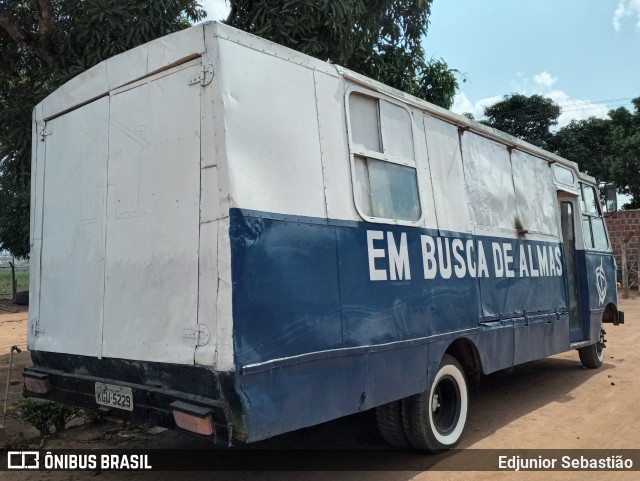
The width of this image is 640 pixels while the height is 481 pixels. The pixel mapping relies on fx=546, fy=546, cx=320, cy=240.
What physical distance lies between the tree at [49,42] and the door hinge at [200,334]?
13.2ft

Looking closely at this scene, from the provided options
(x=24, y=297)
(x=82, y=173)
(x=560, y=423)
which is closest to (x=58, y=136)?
(x=82, y=173)

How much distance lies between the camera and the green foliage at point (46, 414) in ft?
15.8

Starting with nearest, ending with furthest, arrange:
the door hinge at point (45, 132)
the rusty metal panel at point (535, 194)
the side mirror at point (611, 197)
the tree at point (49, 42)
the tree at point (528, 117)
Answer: the door hinge at point (45, 132) < the tree at point (49, 42) < the rusty metal panel at point (535, 194) < the side mirror at point (611, 197) < the tree at point (528, 117)

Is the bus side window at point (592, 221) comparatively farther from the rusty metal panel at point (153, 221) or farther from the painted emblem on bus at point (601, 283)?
the rusty metal panel at point (153, 221)

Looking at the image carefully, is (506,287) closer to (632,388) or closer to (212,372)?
(632,388)

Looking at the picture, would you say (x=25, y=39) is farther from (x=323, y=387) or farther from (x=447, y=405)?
(x=447, y=405)

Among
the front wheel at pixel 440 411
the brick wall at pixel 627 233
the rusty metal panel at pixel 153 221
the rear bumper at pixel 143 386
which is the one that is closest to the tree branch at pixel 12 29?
the rusty metal panel at pixel 153 221

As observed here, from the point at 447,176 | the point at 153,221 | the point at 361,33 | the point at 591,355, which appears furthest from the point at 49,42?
the point at 591,355

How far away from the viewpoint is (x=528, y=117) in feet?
82.8

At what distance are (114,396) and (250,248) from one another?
4.86 ft

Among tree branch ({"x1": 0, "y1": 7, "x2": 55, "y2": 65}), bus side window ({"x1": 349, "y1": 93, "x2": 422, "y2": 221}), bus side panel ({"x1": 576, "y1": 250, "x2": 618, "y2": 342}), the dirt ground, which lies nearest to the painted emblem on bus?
bus side panel ({"x1": 576, "y1": 250, "x2": 618, "y2": 342})

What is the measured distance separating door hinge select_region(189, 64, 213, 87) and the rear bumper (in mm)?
1668

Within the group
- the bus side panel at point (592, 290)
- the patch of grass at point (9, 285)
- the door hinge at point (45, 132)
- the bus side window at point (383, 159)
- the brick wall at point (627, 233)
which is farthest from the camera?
the patch of grass at point (9, 285)

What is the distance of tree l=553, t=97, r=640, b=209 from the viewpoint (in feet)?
74.8
